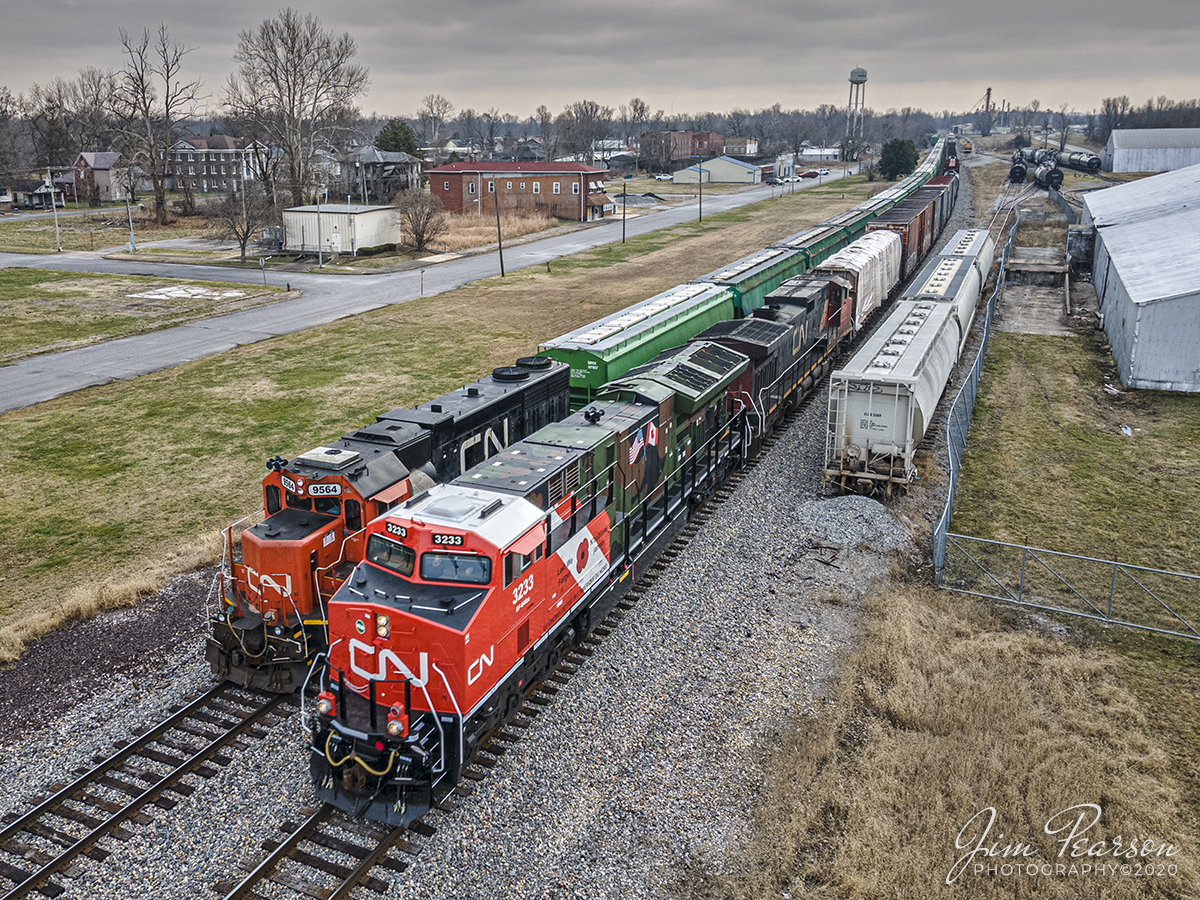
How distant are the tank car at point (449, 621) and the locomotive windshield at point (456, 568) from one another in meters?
0.02

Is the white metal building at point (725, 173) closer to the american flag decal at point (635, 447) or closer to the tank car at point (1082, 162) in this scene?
the tank car at point (1082, 162)

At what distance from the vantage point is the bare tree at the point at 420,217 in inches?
2746

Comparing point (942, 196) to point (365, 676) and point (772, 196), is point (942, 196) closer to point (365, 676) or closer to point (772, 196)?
point (772, 196)

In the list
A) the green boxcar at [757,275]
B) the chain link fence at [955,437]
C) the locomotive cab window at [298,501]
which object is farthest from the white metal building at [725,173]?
the locomotive cab window at [298,501]

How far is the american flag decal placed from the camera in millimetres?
18500

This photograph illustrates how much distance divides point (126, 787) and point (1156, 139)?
13157 cm

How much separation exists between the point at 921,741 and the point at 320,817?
31.6ft

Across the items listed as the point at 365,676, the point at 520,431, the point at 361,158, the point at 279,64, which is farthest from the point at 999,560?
the point at 361,158

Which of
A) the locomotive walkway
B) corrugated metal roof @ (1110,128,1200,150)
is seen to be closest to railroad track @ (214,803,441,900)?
the locomotive walkway

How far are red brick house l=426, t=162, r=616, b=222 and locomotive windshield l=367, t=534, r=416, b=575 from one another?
75855 mm

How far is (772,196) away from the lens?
113 metres

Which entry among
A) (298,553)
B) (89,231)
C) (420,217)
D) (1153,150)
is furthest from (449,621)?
(1153,150)

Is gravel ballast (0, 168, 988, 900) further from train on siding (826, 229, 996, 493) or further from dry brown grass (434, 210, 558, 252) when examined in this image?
dry brown grass (434, 210, 558, 252)

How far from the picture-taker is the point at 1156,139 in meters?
109
